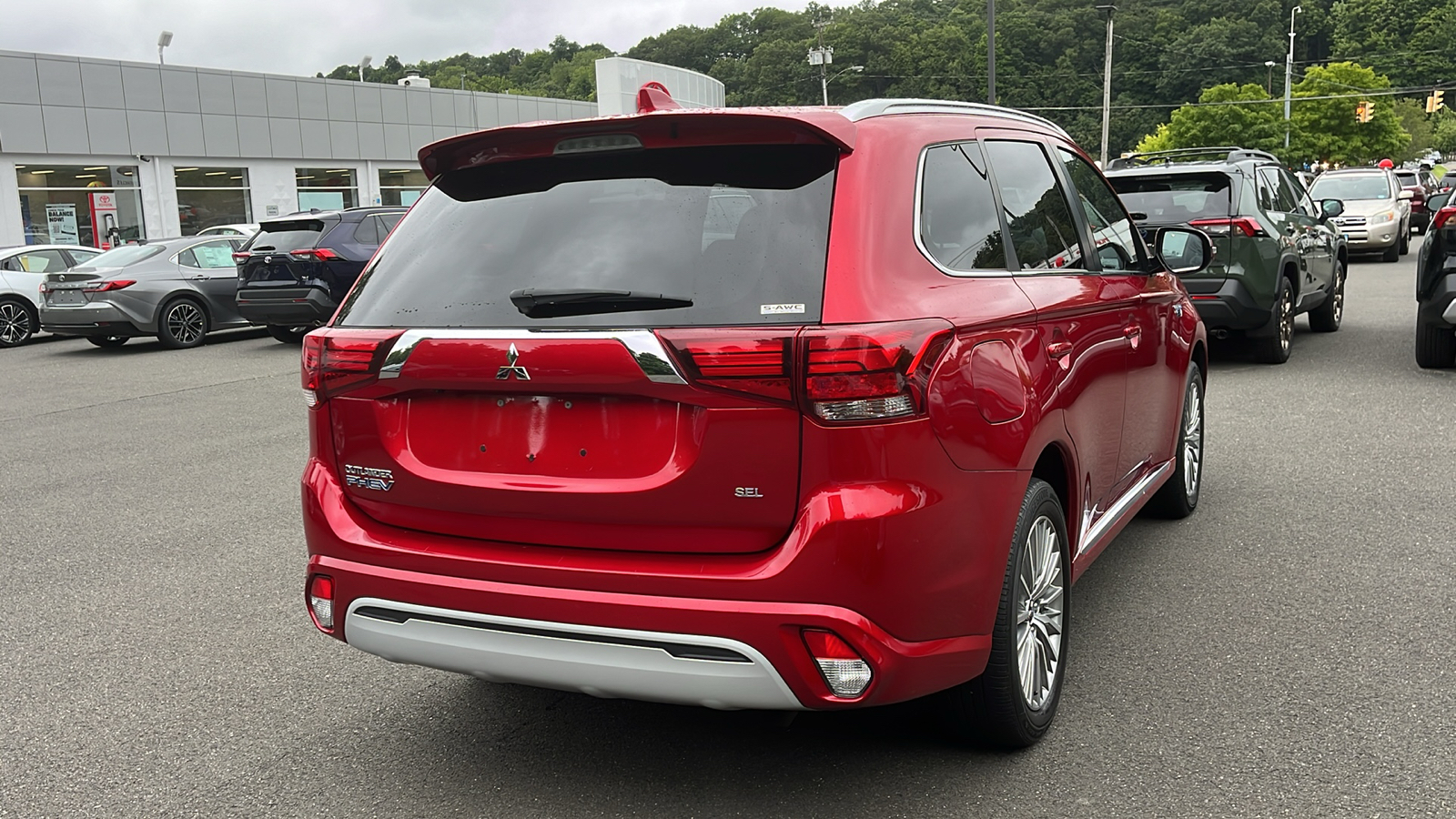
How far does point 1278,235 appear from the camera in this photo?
1021 cm

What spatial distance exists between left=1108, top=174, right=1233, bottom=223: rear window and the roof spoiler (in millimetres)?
7549

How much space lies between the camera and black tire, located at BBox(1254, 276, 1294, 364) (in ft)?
33.6

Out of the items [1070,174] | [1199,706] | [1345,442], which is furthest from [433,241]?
[1345,442]

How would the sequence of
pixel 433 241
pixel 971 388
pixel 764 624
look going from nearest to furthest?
pixel 764 624, pixel 971 388, pixel 433 241

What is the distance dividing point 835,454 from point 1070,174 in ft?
7.03

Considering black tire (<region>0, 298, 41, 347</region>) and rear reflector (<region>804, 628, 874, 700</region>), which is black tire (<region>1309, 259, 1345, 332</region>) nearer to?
rear reflector (<region>804, 628, 874, 700</region>)

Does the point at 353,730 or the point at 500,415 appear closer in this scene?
the point at 500,415

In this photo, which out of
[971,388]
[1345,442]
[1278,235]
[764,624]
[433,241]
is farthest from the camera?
[1278,235]

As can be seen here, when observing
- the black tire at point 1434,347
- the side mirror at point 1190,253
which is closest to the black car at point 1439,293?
the black tire at point 1434,347

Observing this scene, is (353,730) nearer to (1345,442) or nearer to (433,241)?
(433,241)

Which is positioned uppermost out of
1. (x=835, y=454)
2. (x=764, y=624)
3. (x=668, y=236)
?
(x=668, y=236)

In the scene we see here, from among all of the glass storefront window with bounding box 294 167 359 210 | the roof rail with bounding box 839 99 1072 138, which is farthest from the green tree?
the roof rail with bounding box 839 99 1072 138

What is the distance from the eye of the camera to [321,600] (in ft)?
10.7

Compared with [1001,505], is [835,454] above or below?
above
